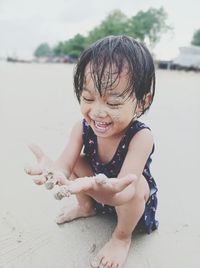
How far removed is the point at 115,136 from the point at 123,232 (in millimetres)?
497

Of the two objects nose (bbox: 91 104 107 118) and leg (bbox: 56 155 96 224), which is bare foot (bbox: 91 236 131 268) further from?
nose (bbox: 91 104 107 118)

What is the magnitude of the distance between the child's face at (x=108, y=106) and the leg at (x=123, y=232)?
0.31 meters

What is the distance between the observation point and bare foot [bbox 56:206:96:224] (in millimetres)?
2381

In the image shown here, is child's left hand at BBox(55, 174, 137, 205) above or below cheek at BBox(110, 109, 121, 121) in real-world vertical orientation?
below

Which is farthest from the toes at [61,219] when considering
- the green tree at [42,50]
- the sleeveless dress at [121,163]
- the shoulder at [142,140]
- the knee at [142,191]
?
the green tree at [42,50]

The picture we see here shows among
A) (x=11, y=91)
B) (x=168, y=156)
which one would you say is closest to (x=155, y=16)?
(x=11, y=91)

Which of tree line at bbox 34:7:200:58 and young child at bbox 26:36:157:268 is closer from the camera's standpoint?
young child at bbox 26:36:157:268

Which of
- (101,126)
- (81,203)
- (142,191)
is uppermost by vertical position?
(101,126)

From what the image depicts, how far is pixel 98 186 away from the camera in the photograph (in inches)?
64.6

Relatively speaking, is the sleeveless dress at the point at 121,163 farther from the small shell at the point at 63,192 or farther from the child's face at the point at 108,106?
the small shell at the point at 63,192

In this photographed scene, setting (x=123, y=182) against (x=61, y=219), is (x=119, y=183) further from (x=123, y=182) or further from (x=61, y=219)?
(x=61, y=219)

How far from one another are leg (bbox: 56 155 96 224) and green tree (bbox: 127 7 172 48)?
182 feet

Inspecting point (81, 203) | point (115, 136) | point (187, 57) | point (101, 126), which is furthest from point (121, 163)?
point (187, 57)

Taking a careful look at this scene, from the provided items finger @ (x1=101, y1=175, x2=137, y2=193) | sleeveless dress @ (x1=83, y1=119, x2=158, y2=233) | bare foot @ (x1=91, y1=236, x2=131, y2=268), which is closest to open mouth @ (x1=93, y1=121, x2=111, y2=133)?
sleeveless dress @ (x1=83, y1=119, x2=158, y2=233)
